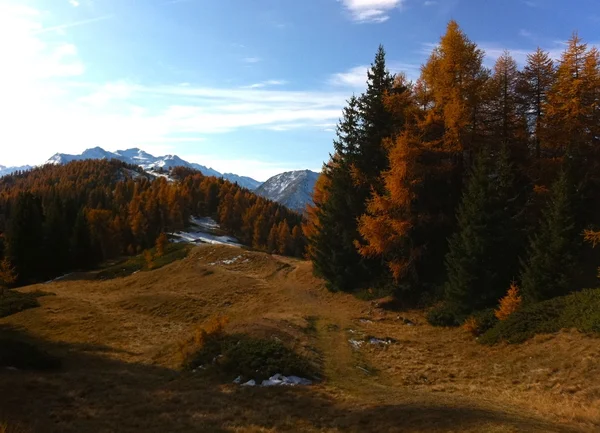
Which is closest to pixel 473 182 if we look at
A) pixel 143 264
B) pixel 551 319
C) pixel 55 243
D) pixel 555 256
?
pixel 555 256

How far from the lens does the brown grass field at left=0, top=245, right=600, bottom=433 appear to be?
12547mm

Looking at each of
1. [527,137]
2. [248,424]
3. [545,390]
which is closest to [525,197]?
[527,137]

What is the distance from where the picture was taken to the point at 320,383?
17719mm

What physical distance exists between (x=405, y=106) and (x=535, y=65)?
1276cm

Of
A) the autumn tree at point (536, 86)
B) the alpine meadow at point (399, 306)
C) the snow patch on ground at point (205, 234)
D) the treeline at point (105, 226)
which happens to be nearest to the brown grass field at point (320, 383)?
the alpine meadow at point (399, 306)

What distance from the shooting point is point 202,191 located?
515 ft

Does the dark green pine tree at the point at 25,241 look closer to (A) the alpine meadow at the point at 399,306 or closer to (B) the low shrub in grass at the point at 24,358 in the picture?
(A) the alpine meadow at the point at 399,306

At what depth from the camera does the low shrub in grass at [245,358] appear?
1877cm

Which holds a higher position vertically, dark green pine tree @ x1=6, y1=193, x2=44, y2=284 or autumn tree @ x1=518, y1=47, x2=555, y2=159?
autumn tree @ x1=518, y1=47, x2=555, y2=159

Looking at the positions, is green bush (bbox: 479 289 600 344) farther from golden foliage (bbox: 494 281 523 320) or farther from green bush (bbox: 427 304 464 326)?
green bush (bbox: 427 304 464 326)

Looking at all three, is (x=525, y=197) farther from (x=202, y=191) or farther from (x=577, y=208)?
(x=202, y=191)

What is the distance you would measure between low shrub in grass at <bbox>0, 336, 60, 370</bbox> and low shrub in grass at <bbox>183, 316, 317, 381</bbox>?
7.30 meters

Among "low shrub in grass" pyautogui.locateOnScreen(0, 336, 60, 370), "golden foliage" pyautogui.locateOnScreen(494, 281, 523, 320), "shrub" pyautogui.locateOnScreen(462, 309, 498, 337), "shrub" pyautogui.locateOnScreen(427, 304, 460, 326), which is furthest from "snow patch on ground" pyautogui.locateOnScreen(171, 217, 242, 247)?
"golden foliage" pyautogui.locateOnScreen(494, 281, 523, 320)

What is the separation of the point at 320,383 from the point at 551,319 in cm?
1282
